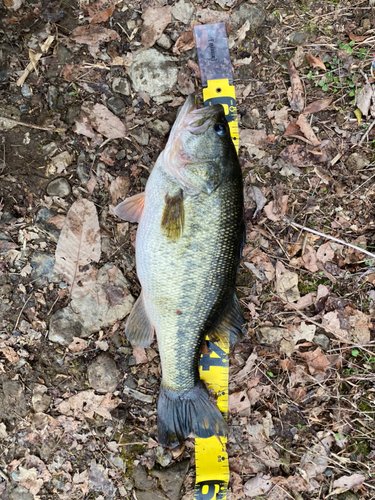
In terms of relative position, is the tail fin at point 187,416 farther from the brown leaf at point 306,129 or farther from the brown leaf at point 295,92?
the brown leaf at point 295,92

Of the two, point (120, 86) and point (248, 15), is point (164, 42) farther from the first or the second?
point (248, 15)

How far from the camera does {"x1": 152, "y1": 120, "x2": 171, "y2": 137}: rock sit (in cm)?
336

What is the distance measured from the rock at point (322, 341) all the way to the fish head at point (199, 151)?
6.23ft

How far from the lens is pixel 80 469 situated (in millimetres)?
3291

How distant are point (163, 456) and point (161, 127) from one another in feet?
10.3

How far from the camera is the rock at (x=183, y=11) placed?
133 inches

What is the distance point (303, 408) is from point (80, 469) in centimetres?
222

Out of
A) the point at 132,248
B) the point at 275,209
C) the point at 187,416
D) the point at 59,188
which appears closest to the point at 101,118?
the point at 59,188

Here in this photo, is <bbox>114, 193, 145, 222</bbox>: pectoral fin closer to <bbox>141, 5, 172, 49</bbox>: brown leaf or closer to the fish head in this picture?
the fish head

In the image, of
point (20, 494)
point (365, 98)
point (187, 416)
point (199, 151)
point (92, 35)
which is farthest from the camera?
point (365, 98)

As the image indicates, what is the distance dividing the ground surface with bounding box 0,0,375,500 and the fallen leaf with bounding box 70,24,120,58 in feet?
0.06

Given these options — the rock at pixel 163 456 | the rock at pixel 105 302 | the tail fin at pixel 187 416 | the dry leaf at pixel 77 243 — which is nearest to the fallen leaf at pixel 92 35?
the dry leaf at pixel 77 243

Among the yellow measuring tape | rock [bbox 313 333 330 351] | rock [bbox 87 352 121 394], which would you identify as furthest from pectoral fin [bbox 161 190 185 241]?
rock [bbox 313 333 330 351]

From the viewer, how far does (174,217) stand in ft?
8.79
